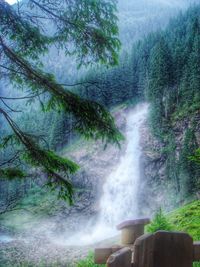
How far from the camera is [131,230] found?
109 inches

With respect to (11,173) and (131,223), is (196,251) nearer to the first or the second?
(131,223)

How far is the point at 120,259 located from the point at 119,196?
39.4 metres

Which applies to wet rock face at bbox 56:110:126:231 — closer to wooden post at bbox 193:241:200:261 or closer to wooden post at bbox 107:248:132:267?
wooden post at bbox 193:241:200:261

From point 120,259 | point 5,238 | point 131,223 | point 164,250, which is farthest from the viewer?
point 5,238

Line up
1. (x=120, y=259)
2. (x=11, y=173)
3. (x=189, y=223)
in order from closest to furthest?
1. (x=120, y=259)
2. (x=11, y=173)
3. (x=189, y=223)

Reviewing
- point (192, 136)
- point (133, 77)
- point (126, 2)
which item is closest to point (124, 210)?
point (192, 136)

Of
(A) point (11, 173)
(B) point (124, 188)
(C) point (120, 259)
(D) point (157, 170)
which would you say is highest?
(D) point (157, 170)

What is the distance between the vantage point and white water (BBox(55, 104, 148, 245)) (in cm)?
3733

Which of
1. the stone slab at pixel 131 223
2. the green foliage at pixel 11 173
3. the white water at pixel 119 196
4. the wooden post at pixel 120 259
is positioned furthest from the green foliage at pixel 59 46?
the white water at pixel 119 196

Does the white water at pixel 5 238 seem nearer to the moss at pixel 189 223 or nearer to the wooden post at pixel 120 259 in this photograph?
the moss at pixel 189 223

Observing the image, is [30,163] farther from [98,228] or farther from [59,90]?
[98,228]

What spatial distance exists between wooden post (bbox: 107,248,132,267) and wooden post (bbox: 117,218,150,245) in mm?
704

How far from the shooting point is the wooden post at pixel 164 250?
2098 millimetres

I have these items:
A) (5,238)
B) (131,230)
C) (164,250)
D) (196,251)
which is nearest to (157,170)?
(5,238)
